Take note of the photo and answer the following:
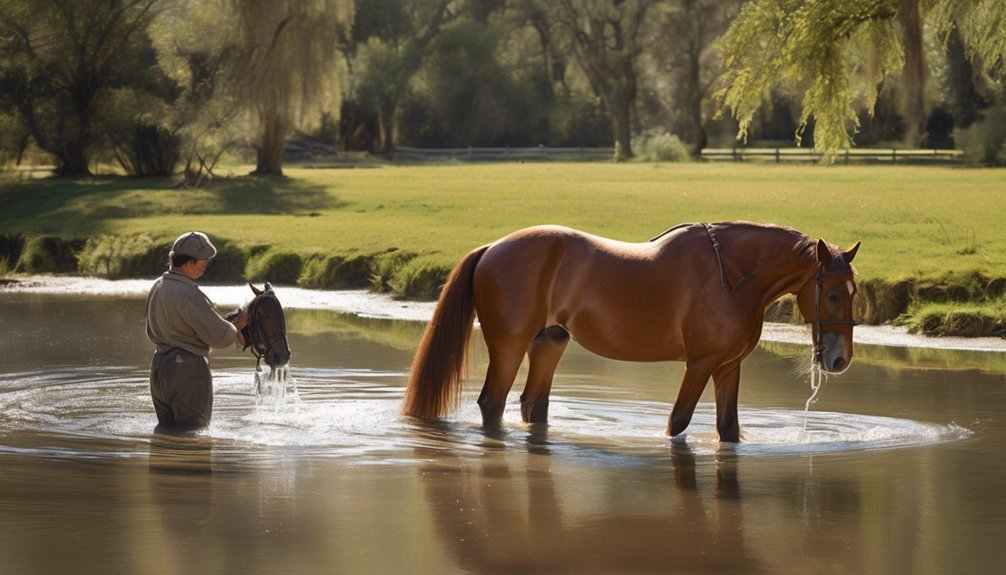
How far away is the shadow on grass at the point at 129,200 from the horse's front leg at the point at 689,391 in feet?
63.5

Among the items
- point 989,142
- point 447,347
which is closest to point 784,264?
point 447,347

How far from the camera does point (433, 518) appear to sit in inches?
302

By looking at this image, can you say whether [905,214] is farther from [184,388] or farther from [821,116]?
[184,388]

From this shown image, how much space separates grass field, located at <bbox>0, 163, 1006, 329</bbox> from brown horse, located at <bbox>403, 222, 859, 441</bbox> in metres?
7.97

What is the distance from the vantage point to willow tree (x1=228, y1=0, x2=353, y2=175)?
3891cm

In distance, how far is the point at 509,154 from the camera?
67.4 m

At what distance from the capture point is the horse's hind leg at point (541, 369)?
10633 mm

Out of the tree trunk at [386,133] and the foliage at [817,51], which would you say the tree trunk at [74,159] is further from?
the tree trunk at [386,133]

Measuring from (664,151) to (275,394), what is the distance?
51.9 m

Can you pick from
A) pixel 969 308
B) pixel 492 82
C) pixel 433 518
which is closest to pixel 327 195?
pixel 969 308

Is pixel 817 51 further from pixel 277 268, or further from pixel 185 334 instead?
pixel 185 334

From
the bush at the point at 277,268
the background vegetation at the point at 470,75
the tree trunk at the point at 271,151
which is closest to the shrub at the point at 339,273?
→ the bush at the point at 277,268

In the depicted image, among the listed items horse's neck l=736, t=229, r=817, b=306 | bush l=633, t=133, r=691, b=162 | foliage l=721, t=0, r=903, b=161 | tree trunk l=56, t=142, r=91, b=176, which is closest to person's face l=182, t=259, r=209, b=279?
horse's neck l=736, t=229, r=817, b=306

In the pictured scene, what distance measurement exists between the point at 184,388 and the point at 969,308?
9.59 m
